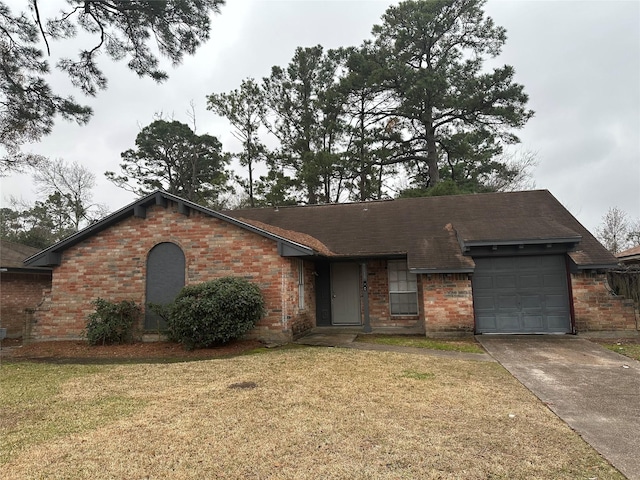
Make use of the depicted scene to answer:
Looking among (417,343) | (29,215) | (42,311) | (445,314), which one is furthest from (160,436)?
(29,215)

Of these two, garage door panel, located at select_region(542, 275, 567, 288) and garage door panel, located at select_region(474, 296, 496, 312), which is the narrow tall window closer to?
garage door panel, located at select_region(474, 296, 496, 312)

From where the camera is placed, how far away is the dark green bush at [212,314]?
9219 mm

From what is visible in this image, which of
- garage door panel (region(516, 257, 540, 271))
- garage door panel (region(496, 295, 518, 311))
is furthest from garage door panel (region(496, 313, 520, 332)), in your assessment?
garage door panel (region(516, 257, 540, 271))

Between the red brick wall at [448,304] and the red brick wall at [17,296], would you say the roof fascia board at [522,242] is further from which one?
the red brick wall at [17,296]

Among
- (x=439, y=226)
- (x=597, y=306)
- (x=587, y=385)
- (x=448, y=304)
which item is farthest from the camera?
(x=439, y=226)

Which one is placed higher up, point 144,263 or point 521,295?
point 144,263

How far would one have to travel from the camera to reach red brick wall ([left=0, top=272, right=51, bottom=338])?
14.0 metres

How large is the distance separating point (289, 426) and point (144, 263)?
27.4ft

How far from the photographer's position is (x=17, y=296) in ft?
47.8

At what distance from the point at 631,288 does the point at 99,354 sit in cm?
1488

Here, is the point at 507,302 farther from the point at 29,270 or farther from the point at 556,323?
the point at 29,270

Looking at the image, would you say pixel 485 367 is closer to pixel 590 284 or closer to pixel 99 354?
pixel 590 284

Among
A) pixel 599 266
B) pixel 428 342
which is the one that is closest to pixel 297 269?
pixel 428 342

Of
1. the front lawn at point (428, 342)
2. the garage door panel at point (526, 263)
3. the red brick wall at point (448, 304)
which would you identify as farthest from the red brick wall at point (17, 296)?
the garage door panel at point (526, 263)
